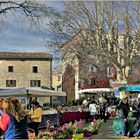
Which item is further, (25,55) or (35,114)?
(25,55)

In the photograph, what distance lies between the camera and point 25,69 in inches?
2972

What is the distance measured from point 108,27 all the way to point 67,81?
47.2 m

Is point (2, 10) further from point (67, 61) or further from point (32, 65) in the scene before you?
A: point (32, 65)

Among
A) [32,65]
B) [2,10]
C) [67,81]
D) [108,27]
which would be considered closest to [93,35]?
[108,27]

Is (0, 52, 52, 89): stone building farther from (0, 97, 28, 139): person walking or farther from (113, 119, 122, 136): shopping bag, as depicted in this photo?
(0, 97, 28, 139): person walking

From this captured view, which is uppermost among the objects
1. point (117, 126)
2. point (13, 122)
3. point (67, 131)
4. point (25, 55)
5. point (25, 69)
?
point (25, 55)

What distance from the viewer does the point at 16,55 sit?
75.8m

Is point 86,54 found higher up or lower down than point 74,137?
higher up

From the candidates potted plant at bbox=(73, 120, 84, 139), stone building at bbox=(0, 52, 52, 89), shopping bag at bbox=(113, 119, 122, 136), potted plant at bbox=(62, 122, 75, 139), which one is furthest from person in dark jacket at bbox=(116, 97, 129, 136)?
stone building at bbox=(0, 52, 52, 89)

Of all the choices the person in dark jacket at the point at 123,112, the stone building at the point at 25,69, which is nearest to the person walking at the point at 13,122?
the person in dark jacket at the point at 123,112

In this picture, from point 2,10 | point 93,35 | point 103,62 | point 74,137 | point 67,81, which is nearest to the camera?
point 74,137

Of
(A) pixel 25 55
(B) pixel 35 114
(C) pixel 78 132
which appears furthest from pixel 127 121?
(A) pixel 25 55

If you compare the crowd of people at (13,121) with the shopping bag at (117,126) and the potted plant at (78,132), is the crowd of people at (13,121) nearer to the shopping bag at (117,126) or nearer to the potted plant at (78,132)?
the potted plant at (78,132)

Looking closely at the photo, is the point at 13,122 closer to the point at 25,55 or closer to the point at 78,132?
the point at 78,132
